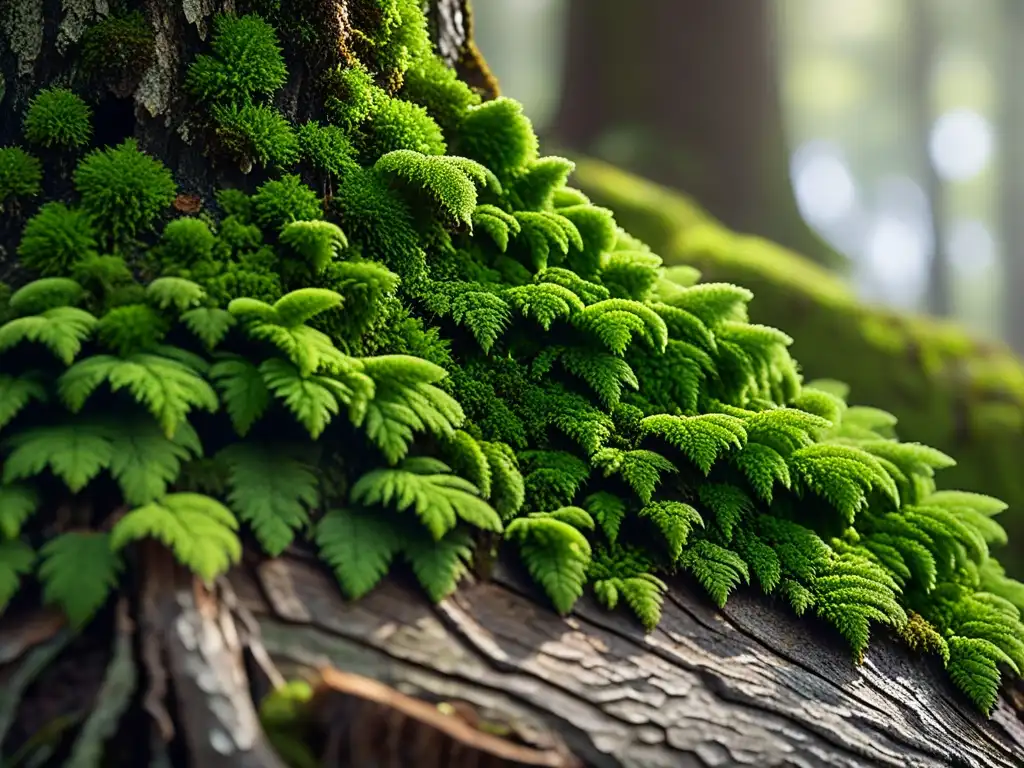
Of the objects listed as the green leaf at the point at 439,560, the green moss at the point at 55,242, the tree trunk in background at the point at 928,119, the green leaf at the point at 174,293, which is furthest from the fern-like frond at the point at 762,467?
the tree trunk in background at the point at 928,119

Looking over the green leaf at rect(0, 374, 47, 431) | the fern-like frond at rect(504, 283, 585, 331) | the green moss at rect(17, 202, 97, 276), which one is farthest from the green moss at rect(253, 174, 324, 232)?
the green leaf at rect(0, 374, 47, 431)

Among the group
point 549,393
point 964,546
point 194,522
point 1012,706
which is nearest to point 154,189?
point 194,522

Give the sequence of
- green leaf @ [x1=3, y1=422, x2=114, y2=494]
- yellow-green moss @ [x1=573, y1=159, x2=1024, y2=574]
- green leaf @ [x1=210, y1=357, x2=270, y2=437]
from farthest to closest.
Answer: yellow-green moss @ [x1=573, y1=159, x2=1024, y2=574]
green leaf @ [x1=210, y1=357, x2=270, y2=437]
green leaf @ [x1=3, y1=422, x2=114, y2=494]

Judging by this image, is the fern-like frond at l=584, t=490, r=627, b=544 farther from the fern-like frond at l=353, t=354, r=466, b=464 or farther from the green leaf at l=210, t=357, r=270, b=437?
the green leaf at l=210, t=357, r=270, b=437

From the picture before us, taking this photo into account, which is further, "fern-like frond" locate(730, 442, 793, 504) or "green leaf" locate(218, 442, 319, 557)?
"fern-like frond" locate(730, 442, 793, 504)

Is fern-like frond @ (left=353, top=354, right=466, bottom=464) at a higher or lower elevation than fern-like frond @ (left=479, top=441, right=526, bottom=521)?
higher

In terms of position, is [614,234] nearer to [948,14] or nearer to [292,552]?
[292,552]

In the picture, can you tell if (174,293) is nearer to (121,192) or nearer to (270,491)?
(121,192)

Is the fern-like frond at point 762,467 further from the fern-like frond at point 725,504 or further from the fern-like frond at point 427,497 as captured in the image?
the fern-like frond at point 427,497

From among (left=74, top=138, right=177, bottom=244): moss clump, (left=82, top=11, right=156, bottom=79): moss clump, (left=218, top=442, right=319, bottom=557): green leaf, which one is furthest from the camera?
(left=82, top=11, right=156, bottom=79): moss clump
